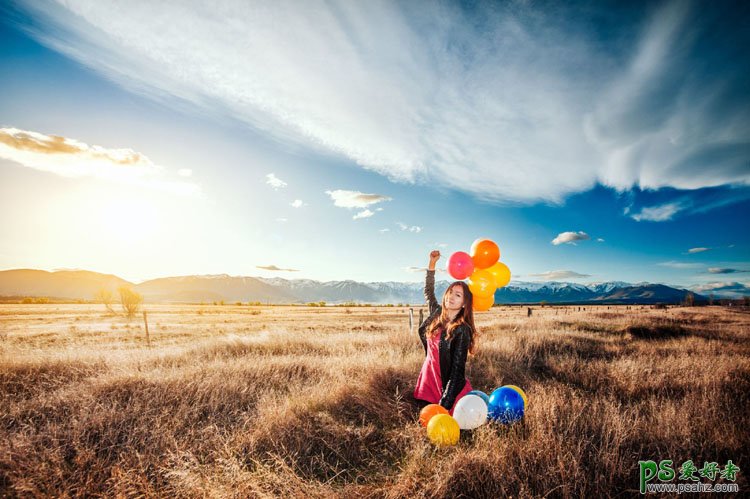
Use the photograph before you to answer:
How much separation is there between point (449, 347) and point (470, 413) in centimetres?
83

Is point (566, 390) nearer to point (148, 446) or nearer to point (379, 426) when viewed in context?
point (379, 426)

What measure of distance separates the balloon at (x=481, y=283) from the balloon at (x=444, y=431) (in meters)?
1.86

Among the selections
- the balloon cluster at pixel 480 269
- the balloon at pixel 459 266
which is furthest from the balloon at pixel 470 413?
the balloon at pixel 459 266

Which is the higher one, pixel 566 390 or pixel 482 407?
pixel 482 407

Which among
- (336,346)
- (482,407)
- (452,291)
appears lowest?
(336,346)

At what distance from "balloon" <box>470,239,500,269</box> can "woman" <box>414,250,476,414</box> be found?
65 centimetres

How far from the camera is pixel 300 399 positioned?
4887 mm

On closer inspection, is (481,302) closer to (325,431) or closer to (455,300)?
(455,300)

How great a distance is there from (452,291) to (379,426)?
239 centimetres

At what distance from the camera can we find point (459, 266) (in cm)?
455

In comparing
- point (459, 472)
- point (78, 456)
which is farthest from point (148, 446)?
point (459, 472)

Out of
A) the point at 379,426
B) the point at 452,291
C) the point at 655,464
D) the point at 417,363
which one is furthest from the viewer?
the point at 417,363

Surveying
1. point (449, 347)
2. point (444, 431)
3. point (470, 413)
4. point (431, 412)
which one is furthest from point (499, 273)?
point (444, 431)

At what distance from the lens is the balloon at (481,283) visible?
4656mm
